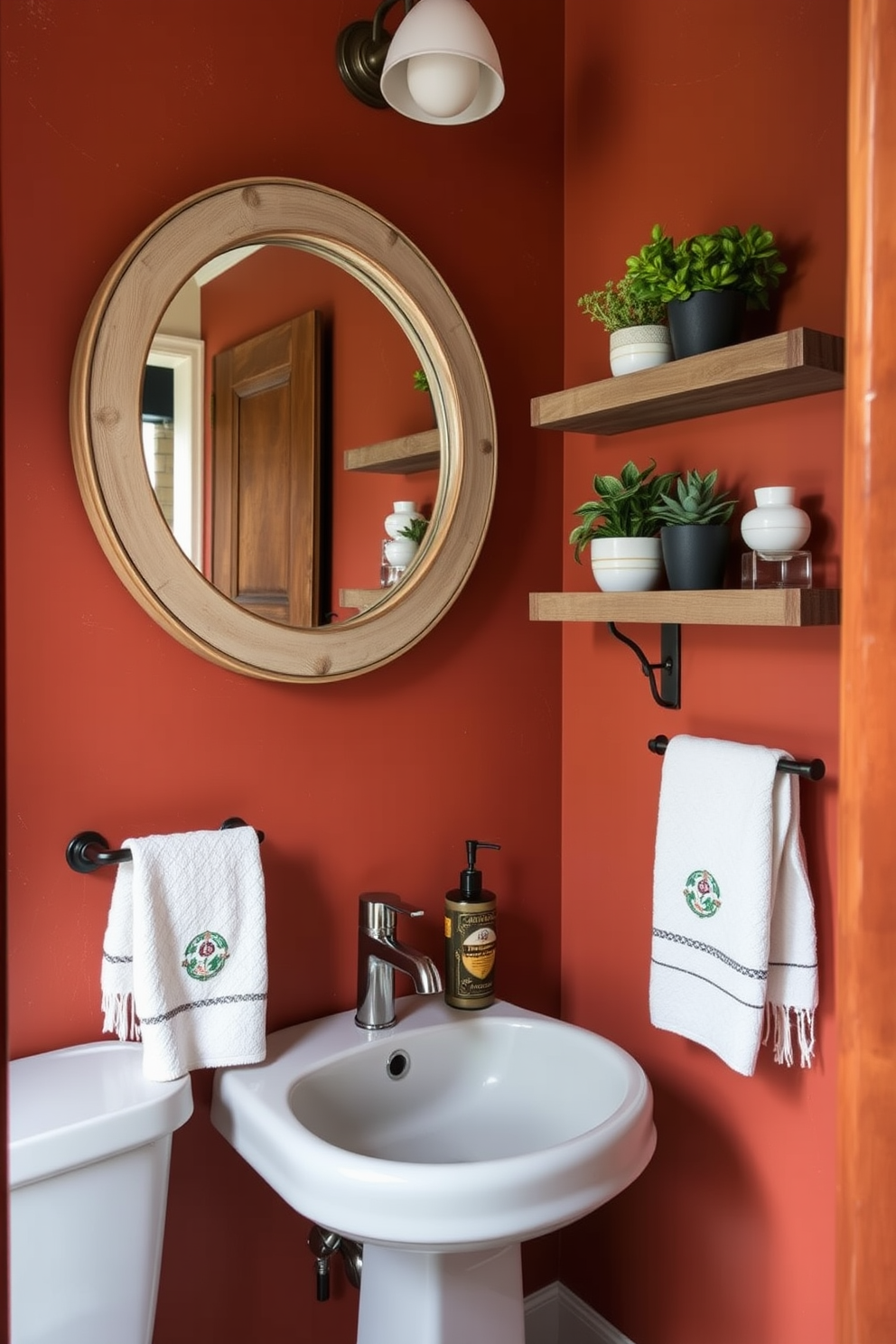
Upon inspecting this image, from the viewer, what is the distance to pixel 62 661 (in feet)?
4.09

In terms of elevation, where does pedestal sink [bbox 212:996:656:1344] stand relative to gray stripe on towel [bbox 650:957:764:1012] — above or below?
below

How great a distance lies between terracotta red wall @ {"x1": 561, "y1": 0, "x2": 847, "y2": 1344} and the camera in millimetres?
1346

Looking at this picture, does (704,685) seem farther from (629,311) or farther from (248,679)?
(248,679)

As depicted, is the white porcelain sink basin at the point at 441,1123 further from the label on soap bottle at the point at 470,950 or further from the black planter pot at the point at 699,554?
the black planter pot at the point at 699,554

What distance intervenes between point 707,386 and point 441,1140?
3.37 feet

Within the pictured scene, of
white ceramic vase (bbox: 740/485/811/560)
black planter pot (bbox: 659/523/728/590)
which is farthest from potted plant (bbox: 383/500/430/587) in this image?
white ceramic vase (bbox: 740/485/811/560)

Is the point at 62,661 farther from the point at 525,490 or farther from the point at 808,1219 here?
the point at 808,1219

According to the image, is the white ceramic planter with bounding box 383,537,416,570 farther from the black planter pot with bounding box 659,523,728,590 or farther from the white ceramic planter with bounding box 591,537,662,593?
the black planter pot with bounding box 659,523,728,590

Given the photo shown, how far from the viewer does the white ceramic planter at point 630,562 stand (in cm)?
142

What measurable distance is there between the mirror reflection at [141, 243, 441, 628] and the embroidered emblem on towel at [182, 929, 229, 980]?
Answer: 0.41m

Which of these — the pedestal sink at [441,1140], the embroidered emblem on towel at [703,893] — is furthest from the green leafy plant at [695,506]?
the pedestal sink at [441,1140]

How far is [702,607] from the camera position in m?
1.30

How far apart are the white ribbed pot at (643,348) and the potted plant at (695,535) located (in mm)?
160

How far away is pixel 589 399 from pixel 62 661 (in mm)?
760
